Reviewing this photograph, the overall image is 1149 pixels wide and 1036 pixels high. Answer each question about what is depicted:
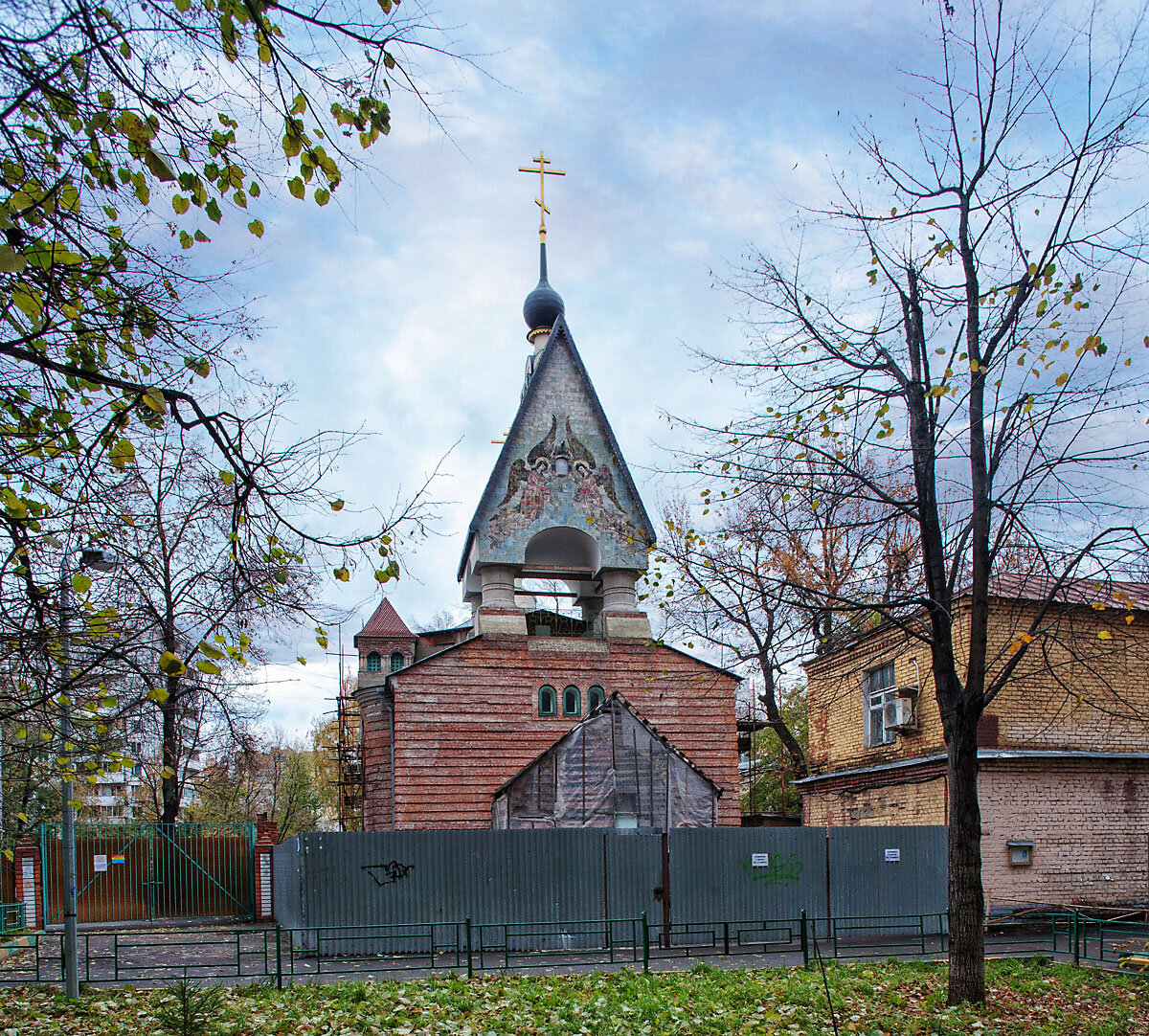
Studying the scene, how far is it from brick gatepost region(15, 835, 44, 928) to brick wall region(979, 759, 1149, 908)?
807 inches

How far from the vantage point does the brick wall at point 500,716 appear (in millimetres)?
23500

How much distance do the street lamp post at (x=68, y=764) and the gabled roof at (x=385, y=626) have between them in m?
22.7

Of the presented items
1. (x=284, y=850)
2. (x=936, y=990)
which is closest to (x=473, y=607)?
(x=284, y=850)

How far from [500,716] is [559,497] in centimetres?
604

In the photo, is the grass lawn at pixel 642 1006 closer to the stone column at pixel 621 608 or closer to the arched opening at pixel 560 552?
the stone column at pixel 621 608

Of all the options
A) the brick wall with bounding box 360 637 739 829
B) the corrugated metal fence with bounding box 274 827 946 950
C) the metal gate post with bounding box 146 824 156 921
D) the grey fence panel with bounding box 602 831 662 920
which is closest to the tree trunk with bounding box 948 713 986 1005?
the corrugated metal fence with bounding box 274 827 946 950

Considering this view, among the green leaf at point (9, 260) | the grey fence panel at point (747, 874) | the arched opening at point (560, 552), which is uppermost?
the arched opening at point (560, 552)

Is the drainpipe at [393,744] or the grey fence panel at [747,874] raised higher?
the drainpipe at [393,744]

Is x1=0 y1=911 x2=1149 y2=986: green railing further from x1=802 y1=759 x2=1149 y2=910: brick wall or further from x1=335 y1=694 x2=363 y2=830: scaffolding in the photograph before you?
x1=335 y1=694 x2=363 y2=830: scaffolding

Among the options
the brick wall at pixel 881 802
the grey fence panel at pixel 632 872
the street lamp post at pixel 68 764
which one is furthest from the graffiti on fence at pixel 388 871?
the brick wall at pixel 881 802

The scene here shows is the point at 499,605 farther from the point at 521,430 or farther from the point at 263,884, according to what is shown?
the point at 263,884

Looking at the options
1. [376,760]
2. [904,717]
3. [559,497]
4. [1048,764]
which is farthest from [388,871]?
[1048,764]

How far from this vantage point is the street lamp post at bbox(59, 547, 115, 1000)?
822 cm

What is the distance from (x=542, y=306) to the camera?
100 ft
